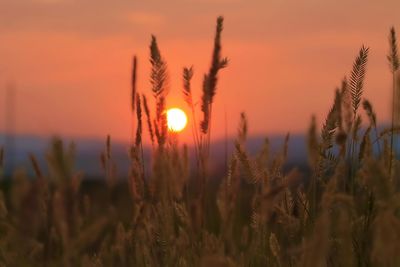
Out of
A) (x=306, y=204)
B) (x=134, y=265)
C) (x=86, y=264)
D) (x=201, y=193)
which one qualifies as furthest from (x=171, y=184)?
(x=134, y=265)

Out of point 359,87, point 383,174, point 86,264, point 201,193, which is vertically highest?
point 359,87

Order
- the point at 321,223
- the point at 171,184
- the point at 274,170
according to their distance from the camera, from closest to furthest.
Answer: the point at 321,223 < the point at 171,184 < the point at 274,170

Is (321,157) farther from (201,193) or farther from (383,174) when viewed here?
(383,174)

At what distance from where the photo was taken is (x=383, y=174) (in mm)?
1207

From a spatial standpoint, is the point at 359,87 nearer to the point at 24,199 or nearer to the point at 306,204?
the point at 306,204

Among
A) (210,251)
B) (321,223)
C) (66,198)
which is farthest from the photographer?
(210,251)

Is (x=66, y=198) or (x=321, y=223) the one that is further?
(x=66, y=198)

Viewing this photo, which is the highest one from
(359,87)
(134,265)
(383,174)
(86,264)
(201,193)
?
(359,87)

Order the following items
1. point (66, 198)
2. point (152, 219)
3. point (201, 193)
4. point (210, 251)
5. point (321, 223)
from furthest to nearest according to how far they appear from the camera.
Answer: point (152, 219)
point (201, 193)
point (210, 251)
point (66, 198)
point (321, 223)

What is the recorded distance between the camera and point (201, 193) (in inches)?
71.6

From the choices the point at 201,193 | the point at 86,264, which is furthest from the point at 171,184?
the point at 86,264

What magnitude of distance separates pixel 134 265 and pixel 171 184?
30.9 inches

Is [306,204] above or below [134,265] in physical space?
above

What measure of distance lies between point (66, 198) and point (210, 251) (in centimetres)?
49
